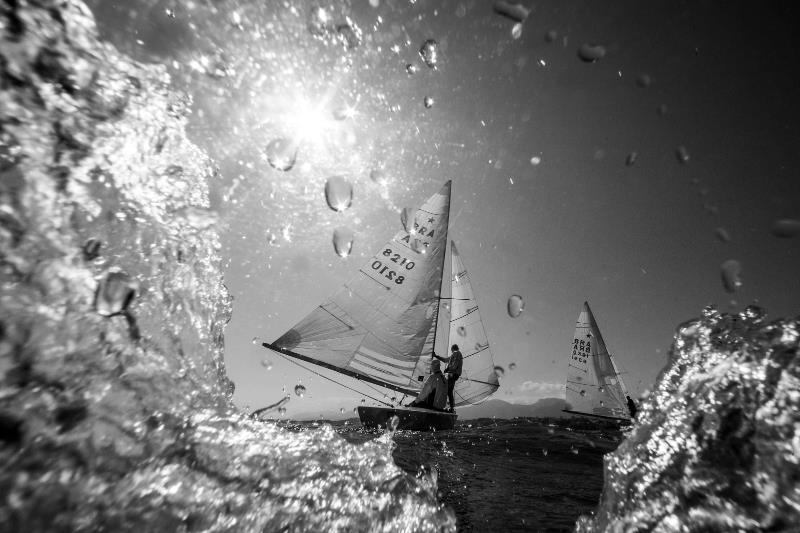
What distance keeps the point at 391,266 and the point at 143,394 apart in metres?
12.7

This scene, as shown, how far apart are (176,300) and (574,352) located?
89.0 ft

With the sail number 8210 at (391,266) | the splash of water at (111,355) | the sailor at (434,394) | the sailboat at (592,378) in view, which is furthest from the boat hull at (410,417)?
the sailboat at (592,378)

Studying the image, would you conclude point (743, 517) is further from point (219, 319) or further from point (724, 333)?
point (219, 319)

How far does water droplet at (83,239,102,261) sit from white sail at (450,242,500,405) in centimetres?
1758

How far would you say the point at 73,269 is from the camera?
1.67m

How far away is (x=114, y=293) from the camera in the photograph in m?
1.86

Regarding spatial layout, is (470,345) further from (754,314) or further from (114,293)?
(114,293)

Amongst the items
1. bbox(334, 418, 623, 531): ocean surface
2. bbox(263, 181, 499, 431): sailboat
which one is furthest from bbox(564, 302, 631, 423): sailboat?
bbox(334, 418, 623, 531): ocean surface

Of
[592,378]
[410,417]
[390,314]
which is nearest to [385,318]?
[390,314]

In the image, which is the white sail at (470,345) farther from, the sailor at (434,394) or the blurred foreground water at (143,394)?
the blurred foreground water at (143,394)

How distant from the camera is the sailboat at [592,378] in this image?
79.8 ft

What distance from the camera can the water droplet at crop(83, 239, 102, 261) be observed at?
180 cm

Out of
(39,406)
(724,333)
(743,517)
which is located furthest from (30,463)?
(724,333)

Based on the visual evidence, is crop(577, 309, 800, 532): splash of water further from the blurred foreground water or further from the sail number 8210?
the sail number 8210
